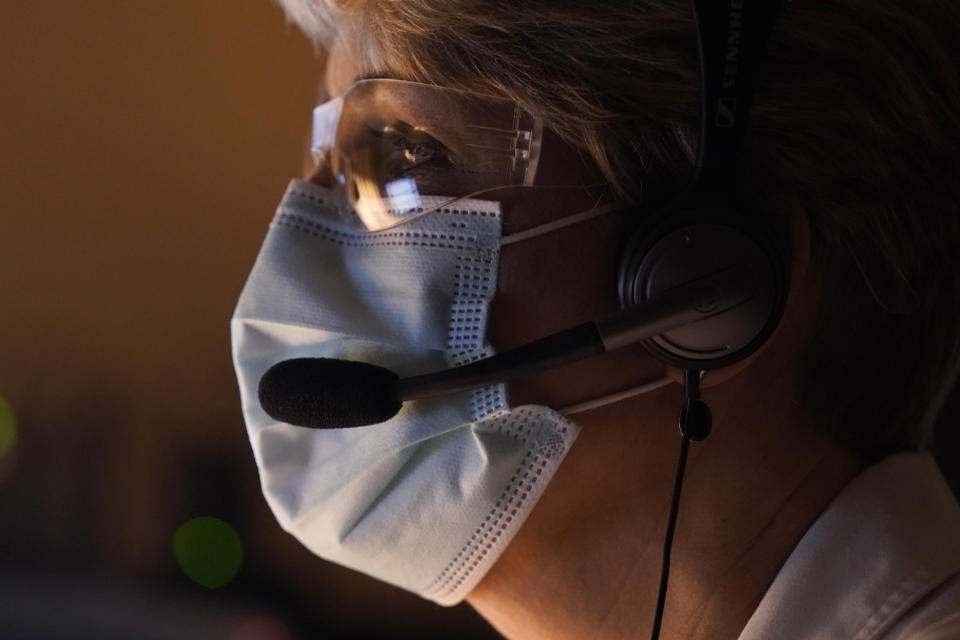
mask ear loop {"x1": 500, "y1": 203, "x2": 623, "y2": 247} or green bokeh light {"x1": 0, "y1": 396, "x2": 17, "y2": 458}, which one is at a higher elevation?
mask ear loop {"x1": 500, "y1": 203, "x2": 623, "y2": 247}

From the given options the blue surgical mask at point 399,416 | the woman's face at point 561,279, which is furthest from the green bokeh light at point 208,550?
the woman's face at point 561,279

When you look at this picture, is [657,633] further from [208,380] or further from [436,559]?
[208,380]

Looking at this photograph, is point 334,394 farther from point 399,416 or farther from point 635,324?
point 635,324

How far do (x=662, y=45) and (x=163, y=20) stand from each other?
4.05ft

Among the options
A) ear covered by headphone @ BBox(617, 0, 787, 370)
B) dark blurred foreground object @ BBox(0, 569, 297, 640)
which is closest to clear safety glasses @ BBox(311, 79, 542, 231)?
ear covered by headphone @ BBox(617, 0, 787, 370)

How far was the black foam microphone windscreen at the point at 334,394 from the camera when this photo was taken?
2.74 feet

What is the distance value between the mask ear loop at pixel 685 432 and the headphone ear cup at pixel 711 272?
3 cm

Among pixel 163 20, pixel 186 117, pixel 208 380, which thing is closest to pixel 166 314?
pixel 208 380

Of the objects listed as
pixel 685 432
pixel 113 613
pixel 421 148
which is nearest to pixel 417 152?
pixel 421 148

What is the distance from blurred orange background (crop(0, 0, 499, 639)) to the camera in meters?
1.62

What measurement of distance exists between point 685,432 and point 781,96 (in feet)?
1.11

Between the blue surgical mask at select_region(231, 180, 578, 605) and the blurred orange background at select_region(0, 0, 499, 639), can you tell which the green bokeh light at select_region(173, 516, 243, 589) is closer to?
the blurred orange background at select_region(0, 0, 499, 639)

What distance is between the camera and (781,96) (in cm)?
79

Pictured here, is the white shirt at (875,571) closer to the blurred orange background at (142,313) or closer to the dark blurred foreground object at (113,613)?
the blurred orange background at (142,313)
